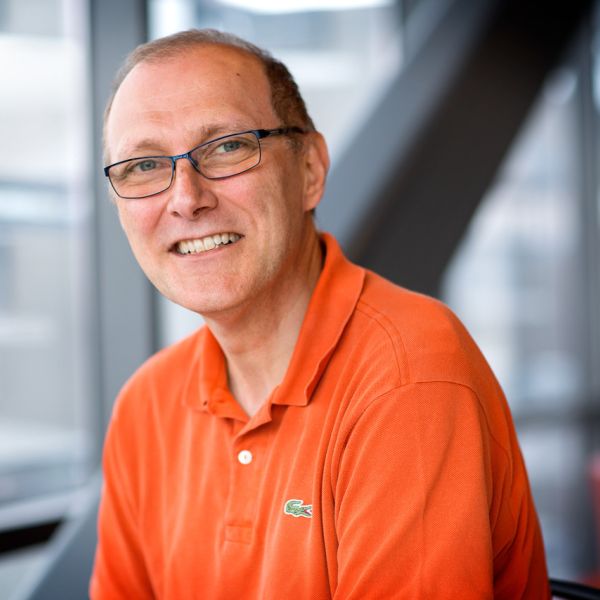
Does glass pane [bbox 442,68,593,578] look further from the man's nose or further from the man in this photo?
the man's nose

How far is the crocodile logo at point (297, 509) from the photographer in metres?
1.36

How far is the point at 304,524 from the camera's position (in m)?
1.36

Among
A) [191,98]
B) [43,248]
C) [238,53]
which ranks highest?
[238,53]

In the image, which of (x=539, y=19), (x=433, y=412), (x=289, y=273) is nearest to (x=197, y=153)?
(x=289, y=273)

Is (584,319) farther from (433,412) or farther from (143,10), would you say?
(433,412)

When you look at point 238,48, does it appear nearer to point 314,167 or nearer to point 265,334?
point 314,167

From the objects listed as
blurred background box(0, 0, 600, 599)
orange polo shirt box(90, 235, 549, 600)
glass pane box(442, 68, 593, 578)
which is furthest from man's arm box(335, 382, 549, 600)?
glass pane box(442, 68, 593, 578)

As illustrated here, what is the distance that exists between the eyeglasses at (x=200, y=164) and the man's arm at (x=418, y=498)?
1.79 feet

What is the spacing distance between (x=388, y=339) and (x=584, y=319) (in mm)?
6315

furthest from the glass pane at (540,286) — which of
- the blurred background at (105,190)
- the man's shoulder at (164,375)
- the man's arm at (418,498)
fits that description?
the man's arm at (418,498)

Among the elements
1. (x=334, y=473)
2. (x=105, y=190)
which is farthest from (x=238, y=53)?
(x=105, y=190)

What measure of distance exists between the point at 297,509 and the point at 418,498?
0.89 feet

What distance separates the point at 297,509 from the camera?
53.8 inches

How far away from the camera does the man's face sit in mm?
1484
